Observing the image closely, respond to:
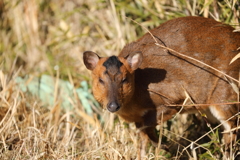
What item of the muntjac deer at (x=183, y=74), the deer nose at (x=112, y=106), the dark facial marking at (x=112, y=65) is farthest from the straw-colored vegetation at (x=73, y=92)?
the dark facial marking at (x=112, y=65)

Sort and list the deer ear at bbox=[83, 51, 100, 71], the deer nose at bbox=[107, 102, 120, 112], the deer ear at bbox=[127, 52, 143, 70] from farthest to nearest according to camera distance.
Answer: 1. the deer ear at bbox=[83, 51, 100, 71]
2. the deer ear at bbox=[127, 52, 143, 70]
3. the deer nose at bbox=[107, 102, 120, 112]

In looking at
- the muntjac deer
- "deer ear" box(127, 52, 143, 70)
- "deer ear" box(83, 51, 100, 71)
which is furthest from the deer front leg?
"deer ear" box(83, 51, 100, 71)

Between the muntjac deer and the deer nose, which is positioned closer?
the deer nose

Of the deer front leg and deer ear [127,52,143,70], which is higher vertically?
deer ear [127,52,143,70]

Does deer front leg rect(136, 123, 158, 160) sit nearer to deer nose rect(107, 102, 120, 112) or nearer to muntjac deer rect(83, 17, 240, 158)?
muntjac deer rect(83, 17, 240, 158)

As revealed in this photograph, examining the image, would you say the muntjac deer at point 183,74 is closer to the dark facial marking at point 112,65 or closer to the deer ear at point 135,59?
the deer ear at point 135,59

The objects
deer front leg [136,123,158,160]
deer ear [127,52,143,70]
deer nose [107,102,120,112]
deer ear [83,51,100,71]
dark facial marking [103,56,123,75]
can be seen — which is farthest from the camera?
deer front leg [136,123,158,160]

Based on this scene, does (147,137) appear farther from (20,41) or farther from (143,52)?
(20,41)
